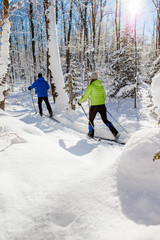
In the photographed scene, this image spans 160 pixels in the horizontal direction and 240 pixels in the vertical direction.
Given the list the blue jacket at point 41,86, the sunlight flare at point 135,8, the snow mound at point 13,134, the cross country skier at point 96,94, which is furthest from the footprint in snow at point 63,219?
the sunlight flare at point 135,8

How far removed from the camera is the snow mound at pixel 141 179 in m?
1.35

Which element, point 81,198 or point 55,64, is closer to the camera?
point 81,198

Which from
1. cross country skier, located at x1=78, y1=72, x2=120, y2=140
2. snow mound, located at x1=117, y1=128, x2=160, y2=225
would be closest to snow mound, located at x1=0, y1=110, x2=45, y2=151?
snow mound, located at x1=117, y1=128, x2=160, y2=225

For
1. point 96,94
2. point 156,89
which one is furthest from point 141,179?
point 96,94

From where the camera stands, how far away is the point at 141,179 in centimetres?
160

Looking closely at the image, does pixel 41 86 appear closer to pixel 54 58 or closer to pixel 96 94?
pixel 54 58

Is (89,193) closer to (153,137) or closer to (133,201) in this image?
(133,201)

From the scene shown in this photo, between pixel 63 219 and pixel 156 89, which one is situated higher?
pixel 156 89

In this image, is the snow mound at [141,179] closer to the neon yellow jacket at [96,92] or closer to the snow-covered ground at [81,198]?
the snow-covered ground at [81,198]

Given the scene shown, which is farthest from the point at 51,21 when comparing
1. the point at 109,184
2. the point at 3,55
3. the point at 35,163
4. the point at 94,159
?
the point at 109,184

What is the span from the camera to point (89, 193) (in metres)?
1.68

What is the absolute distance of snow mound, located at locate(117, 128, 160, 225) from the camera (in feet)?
4.44

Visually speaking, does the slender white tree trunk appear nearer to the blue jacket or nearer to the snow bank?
the blue jacket

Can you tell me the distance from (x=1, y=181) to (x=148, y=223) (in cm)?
151
